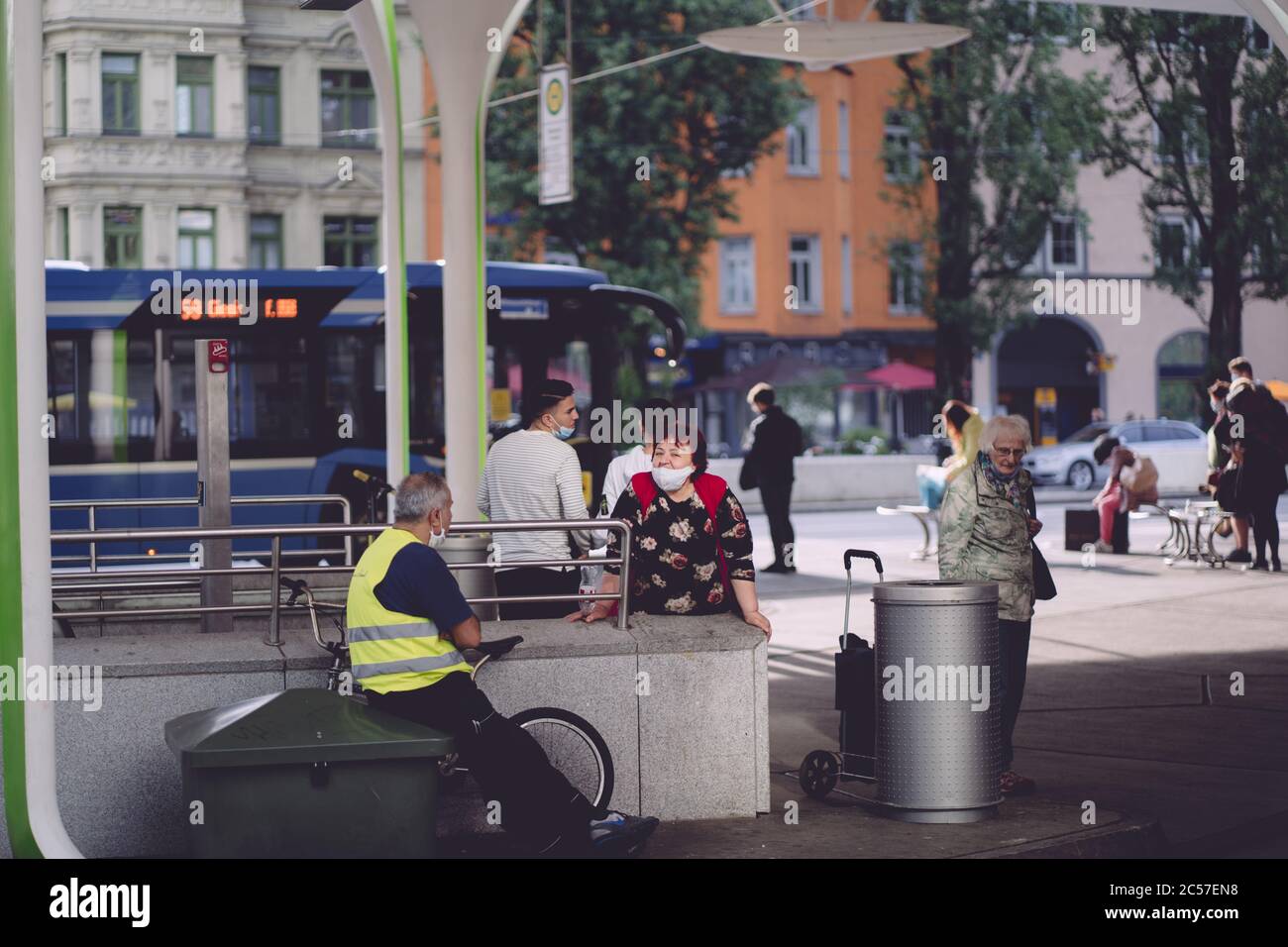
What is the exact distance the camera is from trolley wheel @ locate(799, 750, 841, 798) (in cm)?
895

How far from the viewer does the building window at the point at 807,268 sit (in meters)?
51.2

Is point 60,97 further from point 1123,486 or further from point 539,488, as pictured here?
point 539,488

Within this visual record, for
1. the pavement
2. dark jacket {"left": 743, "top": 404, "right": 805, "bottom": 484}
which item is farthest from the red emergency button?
dark jacket {"left": 743, "top": 404, "right": 805, "bottom": 484}

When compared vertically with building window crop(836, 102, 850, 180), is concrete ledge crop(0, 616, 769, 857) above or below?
below

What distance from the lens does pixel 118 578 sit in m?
9.06

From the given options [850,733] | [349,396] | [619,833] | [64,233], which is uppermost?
[64,233]

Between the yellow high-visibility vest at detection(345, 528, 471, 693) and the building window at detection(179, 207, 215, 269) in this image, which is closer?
the yellow high-visibility vest at detection(345, 528, 471, 693)

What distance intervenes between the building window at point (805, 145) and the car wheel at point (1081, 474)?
1423cm

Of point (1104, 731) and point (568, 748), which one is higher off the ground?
point (568, 748)

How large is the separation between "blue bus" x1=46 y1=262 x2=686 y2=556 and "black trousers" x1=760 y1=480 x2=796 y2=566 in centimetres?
187

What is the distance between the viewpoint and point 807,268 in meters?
51.3

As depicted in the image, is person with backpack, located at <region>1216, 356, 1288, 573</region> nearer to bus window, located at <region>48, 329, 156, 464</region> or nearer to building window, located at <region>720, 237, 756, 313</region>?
bus window, located at <region>48, 329, 156, 464</region>

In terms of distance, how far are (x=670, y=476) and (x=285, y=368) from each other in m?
13.8

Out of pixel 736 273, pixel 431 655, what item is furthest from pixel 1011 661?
pixel 736 273
